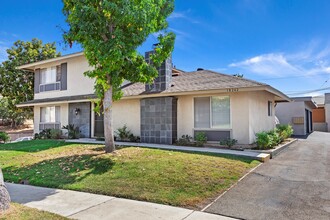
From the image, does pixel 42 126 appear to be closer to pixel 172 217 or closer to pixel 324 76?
pixel 172 217

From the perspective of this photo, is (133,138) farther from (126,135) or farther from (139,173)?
(139,173)

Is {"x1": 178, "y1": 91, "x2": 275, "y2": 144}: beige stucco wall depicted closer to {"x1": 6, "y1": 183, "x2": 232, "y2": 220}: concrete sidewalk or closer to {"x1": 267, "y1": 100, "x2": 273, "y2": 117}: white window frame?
{"x1": 267, "y1": 100, "x2": 273, "y2": 117}: white window frame

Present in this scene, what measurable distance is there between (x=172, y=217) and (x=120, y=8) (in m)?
6.83

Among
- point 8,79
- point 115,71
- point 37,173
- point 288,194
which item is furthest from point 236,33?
point 8,79

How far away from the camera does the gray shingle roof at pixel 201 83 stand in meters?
11.5

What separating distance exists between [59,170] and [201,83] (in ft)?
26.9

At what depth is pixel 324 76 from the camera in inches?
1373

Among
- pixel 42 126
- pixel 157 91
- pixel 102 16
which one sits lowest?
pixel 42 126

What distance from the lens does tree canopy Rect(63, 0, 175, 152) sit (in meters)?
8.21

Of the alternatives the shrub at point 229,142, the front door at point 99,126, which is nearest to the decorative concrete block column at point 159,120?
the shrub at point 229,142

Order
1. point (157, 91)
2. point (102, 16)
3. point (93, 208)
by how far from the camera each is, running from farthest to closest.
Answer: point (157, 91)
point (102, 16)
point (93, 208)

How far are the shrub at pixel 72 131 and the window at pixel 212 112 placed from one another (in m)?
8.66

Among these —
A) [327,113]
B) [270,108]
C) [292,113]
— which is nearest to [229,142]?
[270,108]

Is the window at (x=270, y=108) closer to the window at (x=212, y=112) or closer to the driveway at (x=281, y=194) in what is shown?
the window at (x=212, y=112)
